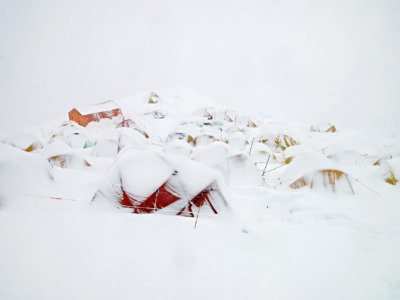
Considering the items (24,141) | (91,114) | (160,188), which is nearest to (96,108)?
(91,114)

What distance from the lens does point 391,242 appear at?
119 inches

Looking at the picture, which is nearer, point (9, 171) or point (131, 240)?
point (131, 240)

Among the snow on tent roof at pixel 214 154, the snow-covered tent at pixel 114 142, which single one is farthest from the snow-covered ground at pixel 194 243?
the snow-covered tent at pixel 114 142

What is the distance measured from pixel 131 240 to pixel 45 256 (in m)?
0.82

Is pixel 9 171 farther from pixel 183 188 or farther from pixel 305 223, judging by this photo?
pixel 305 223

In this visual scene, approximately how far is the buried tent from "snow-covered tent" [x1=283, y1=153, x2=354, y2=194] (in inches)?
122

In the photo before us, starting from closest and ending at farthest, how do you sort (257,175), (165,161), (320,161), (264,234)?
(264,234)
(165,161)
(320,161)
(257,175)

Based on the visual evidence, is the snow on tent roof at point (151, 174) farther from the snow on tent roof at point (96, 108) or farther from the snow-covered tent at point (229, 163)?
the snow on tent roof at point (96, 108)

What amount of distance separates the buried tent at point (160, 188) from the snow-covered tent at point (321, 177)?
3089 millimetres

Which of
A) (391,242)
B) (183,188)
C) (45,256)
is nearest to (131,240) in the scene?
(45,256)

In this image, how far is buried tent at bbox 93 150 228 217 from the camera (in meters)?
3.55

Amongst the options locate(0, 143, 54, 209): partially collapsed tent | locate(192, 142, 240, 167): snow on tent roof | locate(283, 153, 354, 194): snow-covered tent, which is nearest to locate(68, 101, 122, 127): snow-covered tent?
locate(192, 142, 240, 167): snow on tent roof

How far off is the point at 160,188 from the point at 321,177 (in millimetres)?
4517

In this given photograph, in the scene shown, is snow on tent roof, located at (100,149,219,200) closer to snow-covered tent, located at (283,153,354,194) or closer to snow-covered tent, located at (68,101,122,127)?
snow-covered tent, located at (283,153,354,194)
